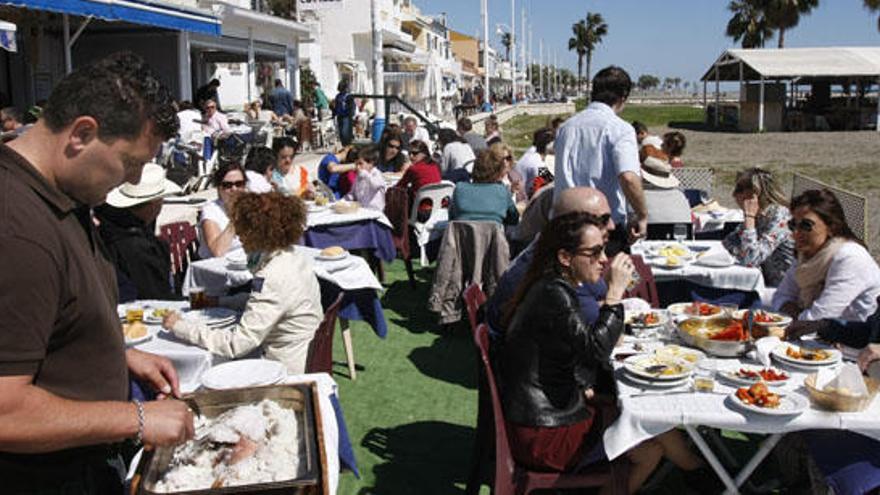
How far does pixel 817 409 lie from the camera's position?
290 cm

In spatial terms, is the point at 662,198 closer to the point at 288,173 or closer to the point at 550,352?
the point at 288,173

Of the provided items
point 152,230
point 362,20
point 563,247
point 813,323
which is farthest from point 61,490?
point 362,20

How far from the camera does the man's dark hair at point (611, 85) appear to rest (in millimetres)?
5449

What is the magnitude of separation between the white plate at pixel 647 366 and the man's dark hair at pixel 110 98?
7.04 feet

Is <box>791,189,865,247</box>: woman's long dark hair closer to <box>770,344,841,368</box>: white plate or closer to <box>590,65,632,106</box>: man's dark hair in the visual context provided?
<box>770,344,841,368</box>: white plate

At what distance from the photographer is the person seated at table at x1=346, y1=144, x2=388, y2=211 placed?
854 centimetres

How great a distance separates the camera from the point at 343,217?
25.2ft

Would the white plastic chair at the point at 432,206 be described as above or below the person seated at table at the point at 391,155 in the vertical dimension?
below

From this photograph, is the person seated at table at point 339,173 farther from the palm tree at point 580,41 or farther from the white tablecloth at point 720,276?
the palm tree at point 580,41

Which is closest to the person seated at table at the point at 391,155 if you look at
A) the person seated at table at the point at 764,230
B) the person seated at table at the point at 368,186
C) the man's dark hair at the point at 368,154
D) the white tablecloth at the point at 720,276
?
the man's dark hair at the point at 368,154

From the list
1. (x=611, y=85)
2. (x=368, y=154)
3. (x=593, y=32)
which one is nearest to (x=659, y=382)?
(x=611, y=85)

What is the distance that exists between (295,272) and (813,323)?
2.56 meters

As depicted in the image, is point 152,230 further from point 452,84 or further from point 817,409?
point 452,84

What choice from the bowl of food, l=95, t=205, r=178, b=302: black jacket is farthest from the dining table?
l=95, t=205, r=178, b=302: black jacket
